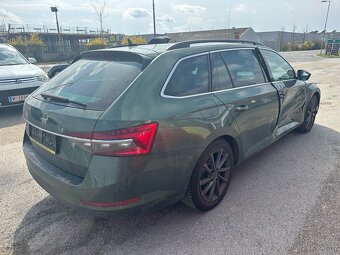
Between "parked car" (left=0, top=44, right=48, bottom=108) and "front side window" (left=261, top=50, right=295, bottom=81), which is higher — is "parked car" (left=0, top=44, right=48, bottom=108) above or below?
below

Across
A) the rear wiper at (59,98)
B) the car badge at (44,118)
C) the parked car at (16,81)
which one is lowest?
the parked car at (16,81)

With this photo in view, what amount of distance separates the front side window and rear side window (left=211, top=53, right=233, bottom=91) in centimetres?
113

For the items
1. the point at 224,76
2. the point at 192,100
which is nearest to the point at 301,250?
the point at 192,100

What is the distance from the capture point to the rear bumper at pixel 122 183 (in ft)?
6.54

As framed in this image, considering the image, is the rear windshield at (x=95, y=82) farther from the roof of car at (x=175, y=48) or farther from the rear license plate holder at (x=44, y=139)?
the rear license plate holder at (x=44, y=139)


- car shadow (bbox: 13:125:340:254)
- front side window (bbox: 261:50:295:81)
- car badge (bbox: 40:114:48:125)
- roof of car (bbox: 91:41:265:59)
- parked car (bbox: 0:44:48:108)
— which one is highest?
roof of car (bbox: 91:41:265:59)

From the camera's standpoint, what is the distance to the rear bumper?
1.99 meters

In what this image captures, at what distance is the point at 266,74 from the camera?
3.63 meters

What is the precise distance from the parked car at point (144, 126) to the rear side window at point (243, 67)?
0.02m

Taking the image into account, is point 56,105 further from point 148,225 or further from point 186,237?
point 186,237

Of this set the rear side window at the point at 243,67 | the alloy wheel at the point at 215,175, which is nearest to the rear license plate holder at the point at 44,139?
the alloy wheel at the point at 215,175

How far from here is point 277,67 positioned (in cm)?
401

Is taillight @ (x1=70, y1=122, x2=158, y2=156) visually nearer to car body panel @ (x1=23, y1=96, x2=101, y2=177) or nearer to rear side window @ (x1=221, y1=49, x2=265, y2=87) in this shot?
car body panel @ (x1=23, y1=96, x2=101, y2=177)

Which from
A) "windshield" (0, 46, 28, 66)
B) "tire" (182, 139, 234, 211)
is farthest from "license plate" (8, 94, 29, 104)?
"tire" (182, 139, 234, 211)
